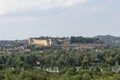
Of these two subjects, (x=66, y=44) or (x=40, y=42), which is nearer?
(x=66, y=44)

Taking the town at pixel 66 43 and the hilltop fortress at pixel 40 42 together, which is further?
the hilltop fortress at pixel 40 42

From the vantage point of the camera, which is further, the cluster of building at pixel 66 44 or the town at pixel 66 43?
the cluster of building at pixel 66 44

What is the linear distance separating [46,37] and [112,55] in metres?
64.0

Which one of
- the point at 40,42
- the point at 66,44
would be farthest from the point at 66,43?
the point at 40,42

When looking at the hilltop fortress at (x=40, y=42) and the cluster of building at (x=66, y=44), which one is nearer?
the cluster of building at (x=66, y=44)

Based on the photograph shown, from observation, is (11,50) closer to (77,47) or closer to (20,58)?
(77,47)

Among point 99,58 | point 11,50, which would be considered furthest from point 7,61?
point 11,50

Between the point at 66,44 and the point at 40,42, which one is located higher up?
the point at 40,42

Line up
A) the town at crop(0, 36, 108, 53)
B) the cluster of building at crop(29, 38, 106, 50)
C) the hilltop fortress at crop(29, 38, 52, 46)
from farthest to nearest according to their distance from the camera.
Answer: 1. the hilltop fortress at crop(29, 38, 52, 46)
2. the cluster of building at crop(29, 38, 106, 50)
3. the town at crop(0, 36, 108, 53)

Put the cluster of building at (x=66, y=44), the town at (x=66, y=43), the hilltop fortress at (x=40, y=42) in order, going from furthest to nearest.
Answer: the hilltop fortress at (x=40, y=42)
the cluster of building at (x=66, y=44)
the town at (x=66, y=43)

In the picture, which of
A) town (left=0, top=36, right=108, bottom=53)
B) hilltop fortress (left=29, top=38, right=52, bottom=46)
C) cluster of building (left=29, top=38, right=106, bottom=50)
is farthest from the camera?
hilltop fortress (left=29, top=38, right=52, bottom=46)

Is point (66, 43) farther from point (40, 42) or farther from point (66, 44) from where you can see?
point (40, 42)

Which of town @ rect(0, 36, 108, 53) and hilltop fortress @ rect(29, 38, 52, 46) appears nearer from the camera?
town @ rect(0, 36, 108, 53)

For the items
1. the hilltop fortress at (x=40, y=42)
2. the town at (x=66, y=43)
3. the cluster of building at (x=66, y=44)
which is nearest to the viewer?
the town at (x=66, y=43)
